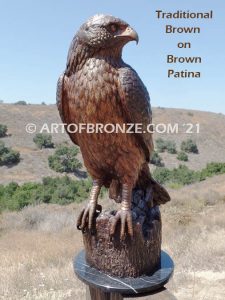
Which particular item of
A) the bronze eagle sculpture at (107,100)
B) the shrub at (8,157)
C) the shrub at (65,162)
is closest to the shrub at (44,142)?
the shrub at (8,157)

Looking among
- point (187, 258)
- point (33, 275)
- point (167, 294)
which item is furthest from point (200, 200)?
point (167, 294)

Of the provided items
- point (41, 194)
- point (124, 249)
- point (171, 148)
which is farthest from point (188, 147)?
point (124, 249)

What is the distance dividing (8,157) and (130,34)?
21.3m

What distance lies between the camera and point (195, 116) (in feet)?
159

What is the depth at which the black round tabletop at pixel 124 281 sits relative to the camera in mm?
2340

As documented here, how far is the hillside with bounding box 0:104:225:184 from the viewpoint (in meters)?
21.5

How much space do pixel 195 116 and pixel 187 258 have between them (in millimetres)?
44119

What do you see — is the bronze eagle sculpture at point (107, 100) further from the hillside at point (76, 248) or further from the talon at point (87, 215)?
the hillside at point (76, 248)

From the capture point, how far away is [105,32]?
7.66ft

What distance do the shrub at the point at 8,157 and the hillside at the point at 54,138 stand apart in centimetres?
53

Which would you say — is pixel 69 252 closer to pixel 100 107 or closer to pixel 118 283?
pixel 118 283

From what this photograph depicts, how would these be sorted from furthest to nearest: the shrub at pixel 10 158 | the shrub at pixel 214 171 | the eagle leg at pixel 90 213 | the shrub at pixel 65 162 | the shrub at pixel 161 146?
the shrub at pixel 161 146
the shrub at pixel 10 158
the shrub at pixel 65 162
the shrub at pixel 214 171
the eagle leg at pixel 90 213

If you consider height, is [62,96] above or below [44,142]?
above

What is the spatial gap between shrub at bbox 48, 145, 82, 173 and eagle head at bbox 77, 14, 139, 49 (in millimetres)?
19566
